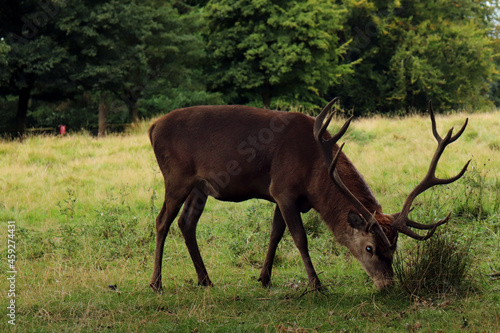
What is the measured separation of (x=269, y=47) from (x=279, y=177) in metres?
26.4

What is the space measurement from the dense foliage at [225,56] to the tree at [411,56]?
3.9 inches

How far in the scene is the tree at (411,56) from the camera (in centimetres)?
3659

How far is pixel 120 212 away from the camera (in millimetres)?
10305

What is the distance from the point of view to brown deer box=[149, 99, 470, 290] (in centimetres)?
529

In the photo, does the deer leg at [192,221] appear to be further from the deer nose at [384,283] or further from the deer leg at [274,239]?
the deer nose at [384,283]

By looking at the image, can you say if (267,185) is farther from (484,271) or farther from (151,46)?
(151,46)

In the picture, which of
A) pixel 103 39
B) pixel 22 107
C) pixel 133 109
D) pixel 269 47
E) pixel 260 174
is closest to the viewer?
pixel 260 174

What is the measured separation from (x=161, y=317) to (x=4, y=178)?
28.9ft

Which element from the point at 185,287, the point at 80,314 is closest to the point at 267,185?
the point at 185,287

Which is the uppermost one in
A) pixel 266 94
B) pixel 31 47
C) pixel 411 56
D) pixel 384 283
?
pixel 411 56

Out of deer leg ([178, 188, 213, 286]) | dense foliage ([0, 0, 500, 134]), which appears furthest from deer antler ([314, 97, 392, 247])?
dense foliage ([0, 0, 500, 134])

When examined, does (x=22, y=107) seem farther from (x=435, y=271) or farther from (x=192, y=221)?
(x=435, y=271)

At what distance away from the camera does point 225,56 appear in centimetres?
3212

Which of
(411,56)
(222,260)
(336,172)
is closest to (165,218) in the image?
(222,260)
